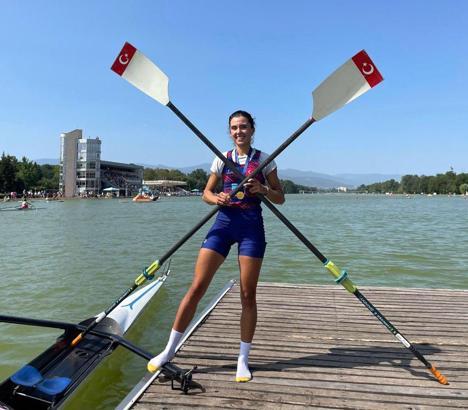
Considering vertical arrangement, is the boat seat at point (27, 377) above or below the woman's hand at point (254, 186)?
below

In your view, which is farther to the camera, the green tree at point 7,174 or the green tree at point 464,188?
the green tree at point 464,188

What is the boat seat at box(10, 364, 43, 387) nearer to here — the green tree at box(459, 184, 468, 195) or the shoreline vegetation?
the shoreline vegetation

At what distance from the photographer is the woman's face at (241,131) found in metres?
3.95

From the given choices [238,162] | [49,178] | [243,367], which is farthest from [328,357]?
[49,178]

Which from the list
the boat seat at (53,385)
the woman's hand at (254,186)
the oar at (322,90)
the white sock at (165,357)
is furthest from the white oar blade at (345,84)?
the boat seat at (53,385)

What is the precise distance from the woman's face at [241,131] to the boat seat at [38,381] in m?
3.11

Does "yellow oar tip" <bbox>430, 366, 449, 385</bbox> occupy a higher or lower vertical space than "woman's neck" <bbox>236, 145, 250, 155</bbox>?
lower

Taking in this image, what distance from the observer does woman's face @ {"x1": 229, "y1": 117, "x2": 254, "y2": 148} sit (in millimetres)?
3949

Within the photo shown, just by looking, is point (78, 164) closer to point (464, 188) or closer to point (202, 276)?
point (202, 276)

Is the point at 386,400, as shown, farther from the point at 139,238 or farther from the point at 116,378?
the point at 139,238

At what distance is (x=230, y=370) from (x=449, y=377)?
7.17ft

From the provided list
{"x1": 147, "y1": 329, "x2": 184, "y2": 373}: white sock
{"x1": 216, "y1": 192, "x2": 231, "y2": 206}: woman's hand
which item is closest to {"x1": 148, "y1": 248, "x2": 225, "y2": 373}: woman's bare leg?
{"x1": 147, "y1": 329, "x2": 184, "y2": 373}: white sock

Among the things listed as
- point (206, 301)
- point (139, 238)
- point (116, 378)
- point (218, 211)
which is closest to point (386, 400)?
point (218, 211)

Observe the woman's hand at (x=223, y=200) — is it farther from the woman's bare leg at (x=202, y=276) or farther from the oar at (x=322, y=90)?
the woman's bare leg at (x=202, y=276)
